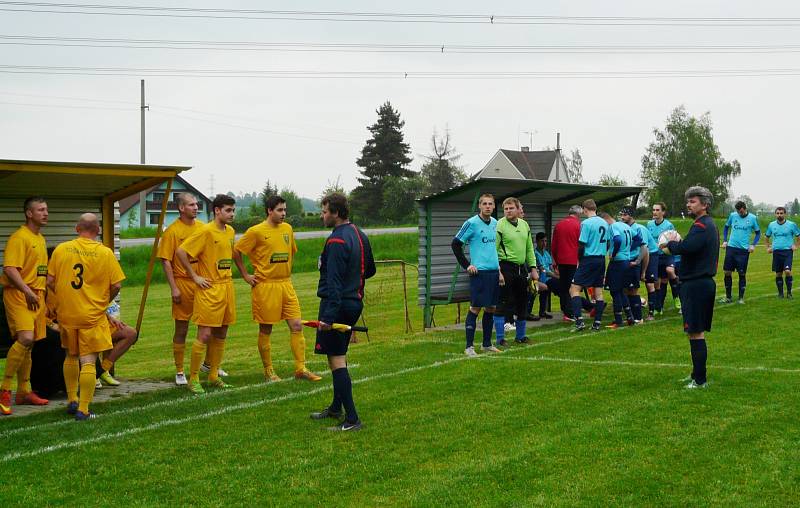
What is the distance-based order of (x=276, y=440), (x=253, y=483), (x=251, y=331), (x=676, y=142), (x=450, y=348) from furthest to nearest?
(x=676, y=142) → (x=251, y=331) → (x=450, y=348) → (x=276, y=440) → (x=253, y=483)

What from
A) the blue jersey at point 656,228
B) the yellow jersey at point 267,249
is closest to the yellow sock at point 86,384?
the yellow jersey at point 267,249

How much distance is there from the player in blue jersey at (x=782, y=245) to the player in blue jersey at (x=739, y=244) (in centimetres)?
83

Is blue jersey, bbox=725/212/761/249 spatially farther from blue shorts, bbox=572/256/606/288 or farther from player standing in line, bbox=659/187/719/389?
player standing in line, bbox=659/187/719/389

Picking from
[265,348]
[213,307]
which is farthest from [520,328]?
[213,307]

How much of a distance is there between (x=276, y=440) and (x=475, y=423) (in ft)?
5.79

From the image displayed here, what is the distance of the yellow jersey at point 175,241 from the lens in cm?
1060

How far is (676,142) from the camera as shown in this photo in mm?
97875

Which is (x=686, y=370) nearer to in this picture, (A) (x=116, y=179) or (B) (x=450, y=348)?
(B) (x=450, y=348)

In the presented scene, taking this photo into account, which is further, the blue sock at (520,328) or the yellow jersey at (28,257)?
the blue sock at (520,328)

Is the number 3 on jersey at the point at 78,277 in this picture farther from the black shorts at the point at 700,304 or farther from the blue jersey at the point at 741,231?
the blue jersey at the point at 741,231

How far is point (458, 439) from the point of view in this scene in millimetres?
7551

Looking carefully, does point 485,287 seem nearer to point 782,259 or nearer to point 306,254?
point 782,259

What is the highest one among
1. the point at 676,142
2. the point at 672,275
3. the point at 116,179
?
the point at 676,142

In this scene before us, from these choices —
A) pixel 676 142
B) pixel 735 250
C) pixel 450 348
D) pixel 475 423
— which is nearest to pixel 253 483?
pixel 475 423
